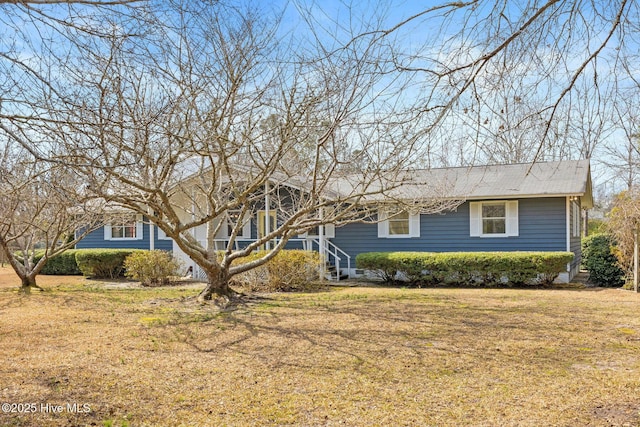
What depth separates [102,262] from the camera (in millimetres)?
17844

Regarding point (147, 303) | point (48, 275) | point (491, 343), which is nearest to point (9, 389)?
point (491, 343)

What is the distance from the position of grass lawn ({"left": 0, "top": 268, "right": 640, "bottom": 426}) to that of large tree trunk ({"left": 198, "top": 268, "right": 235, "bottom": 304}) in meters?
0.65

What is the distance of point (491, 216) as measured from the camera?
1562 centimetres

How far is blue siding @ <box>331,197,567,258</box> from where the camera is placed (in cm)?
1473

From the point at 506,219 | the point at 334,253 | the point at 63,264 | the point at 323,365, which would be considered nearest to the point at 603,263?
the point at 506,219

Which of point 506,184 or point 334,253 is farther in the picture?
point 334,253

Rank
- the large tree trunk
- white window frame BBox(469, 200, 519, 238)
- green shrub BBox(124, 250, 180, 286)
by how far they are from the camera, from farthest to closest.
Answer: green shrub BBox(124, 250, 180, 286), white window frame BBox(469, 200, 519, 238), the large tree trunk

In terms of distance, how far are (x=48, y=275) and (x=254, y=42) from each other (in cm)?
1566

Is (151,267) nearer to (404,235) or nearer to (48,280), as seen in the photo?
(48,280)

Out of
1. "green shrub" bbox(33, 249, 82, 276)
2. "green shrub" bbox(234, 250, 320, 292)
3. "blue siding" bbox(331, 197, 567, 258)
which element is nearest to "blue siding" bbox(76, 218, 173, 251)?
"green shrub" bbox(33, 249, 82, 276)

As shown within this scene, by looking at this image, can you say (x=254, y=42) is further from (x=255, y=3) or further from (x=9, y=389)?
(x=9, y=389)

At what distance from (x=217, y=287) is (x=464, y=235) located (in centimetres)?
830

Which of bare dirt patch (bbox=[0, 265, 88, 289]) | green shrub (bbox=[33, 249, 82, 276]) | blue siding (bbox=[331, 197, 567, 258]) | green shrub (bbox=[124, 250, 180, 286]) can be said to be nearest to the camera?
blue siding (bbox=[331, 197, 567, 258])

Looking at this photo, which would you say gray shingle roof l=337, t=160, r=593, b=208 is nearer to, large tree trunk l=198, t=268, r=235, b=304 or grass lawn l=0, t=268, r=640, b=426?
grass lawn l=0, t=268, r=640, b=426
